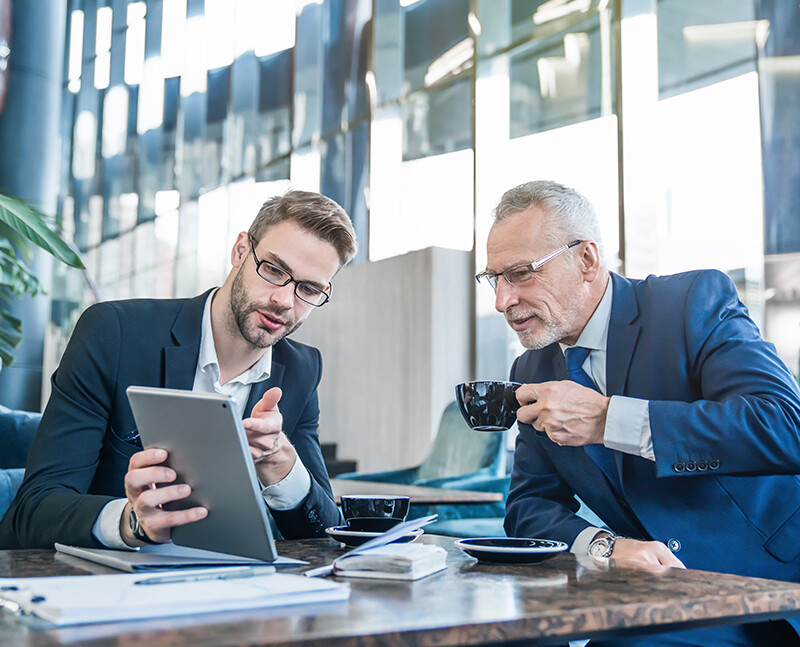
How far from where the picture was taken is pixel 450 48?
19.4 ft

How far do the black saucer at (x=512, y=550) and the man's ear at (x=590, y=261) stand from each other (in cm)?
73

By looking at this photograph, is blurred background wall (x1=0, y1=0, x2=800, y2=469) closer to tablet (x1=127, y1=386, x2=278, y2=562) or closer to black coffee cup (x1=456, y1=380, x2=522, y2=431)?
black coffee cup (x1=456, y1=380, x2=522, y2=431)

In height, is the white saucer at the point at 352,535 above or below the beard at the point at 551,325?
below

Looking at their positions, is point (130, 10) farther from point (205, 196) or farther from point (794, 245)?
point (794, 245)

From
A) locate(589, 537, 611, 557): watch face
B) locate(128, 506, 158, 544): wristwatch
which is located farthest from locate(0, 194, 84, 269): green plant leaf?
locate(589, 537, 611, 557): watch face

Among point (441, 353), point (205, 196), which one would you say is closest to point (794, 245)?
point (441, 353)

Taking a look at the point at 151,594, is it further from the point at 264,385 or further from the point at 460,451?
the point at 460,451

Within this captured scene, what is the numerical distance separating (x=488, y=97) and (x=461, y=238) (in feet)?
3.22

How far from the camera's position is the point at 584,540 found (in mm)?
1406

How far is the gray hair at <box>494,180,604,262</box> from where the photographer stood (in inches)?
67.0

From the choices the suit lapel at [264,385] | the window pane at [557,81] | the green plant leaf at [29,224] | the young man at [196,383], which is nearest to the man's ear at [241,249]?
the young man at [196,383]

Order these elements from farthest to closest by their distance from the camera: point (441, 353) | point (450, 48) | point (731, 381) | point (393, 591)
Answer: point (450, 48), point (441, 353), point (731, 381), point (393, 591)

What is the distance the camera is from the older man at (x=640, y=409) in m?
1.31

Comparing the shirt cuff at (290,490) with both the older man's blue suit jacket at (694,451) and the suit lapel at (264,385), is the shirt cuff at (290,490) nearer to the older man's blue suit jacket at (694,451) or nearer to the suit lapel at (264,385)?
the suit lapel at (264,385)
